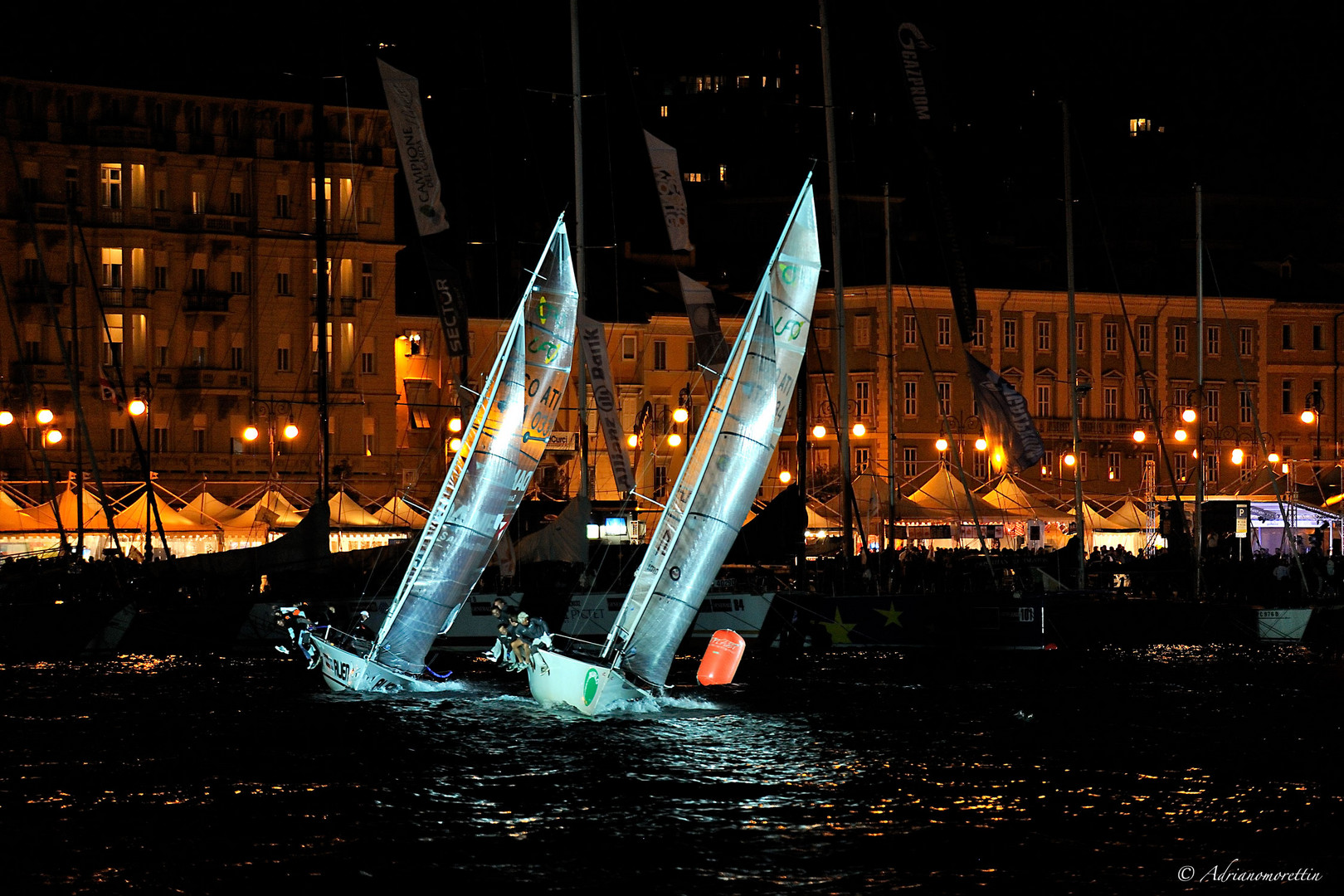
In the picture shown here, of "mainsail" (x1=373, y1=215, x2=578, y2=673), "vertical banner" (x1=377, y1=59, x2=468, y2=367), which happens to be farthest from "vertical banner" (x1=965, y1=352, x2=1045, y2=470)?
"mainsail" (x1=373, y1=215, x2=578, y2=673)

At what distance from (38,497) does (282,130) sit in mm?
19291

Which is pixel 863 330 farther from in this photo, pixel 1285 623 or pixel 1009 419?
pixel 1285 623

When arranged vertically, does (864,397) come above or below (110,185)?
below

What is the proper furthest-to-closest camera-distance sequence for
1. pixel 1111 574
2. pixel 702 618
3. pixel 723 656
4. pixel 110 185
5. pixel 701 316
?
pixel 110 185, pixel 1111 574, pixel 702 618, pixel 701 316, pixel 723 656

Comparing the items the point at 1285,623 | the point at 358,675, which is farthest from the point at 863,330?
the point at 358,675

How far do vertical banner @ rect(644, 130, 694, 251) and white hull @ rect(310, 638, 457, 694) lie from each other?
45.4 ft

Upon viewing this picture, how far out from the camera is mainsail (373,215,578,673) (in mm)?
32594

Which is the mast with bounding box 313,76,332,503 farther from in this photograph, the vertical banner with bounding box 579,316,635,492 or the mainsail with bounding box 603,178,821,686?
the mainsail with bounding box 603,178,821,686

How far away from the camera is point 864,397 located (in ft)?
288

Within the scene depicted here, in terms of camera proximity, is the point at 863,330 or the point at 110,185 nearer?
the point at 110,185

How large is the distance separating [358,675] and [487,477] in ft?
14.6

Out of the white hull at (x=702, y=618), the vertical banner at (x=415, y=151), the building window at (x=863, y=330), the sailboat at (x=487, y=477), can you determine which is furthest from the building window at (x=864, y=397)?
the sailboat at (x=487, y=477)

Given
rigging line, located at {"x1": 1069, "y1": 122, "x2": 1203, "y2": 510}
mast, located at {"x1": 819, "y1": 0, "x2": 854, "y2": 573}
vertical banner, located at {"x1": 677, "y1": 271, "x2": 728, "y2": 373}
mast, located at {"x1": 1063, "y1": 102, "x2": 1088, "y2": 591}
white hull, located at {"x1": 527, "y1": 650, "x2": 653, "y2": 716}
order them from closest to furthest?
white hull, located at {"x1": 527, "y1": 650, "x2": 653, "y2": 716} → vertical banner, located at {"x1": 677, "y1": 271, "x2": 728, "y2": 373} → mast, located at {"x1": 819, "y1": 0, "x2": 854, "y2": 573} → mast, located at {"x1": 1063, "y1": 102, "x2": 1088, "y2": 591} → rigging line, located at {"x1": 1069, "y1": 122, "x2": 1203, "y2": 510}

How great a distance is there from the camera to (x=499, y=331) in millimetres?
79312
